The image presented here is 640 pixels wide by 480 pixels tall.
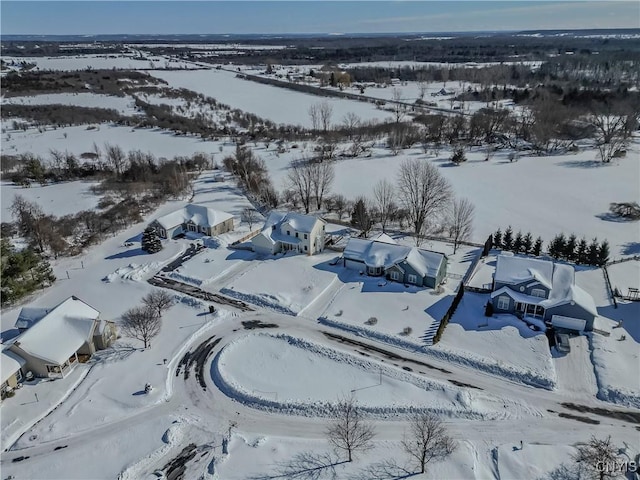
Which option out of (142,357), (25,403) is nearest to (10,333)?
(25,403)

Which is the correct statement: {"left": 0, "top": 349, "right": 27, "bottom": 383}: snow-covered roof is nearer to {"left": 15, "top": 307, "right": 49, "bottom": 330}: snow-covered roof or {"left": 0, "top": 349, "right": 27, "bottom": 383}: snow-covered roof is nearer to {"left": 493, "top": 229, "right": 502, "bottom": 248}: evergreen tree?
{"left": 15, "top": 307, "right": 49, "bottom": 330}: snow-covered roof

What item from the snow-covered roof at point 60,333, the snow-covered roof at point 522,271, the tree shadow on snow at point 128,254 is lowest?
the tree shadow on snow at point 128,254

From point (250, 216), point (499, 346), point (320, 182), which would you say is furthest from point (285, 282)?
point (320, 182)

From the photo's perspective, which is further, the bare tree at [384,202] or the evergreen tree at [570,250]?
the bare tree at [384,202]

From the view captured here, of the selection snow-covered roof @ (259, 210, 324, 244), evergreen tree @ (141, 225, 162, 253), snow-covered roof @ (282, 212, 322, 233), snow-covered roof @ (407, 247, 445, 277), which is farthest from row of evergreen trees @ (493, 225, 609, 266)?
evergreen tree @ (141, 225, 162, 253)

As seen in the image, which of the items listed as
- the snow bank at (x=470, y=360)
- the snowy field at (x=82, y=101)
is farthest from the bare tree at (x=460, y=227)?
the snowy field at (x=82, y=101)

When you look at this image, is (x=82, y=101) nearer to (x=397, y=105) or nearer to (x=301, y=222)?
(x=397, y=105)

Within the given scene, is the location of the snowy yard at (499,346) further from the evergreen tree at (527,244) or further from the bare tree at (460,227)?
the bare tree at (460,227)
